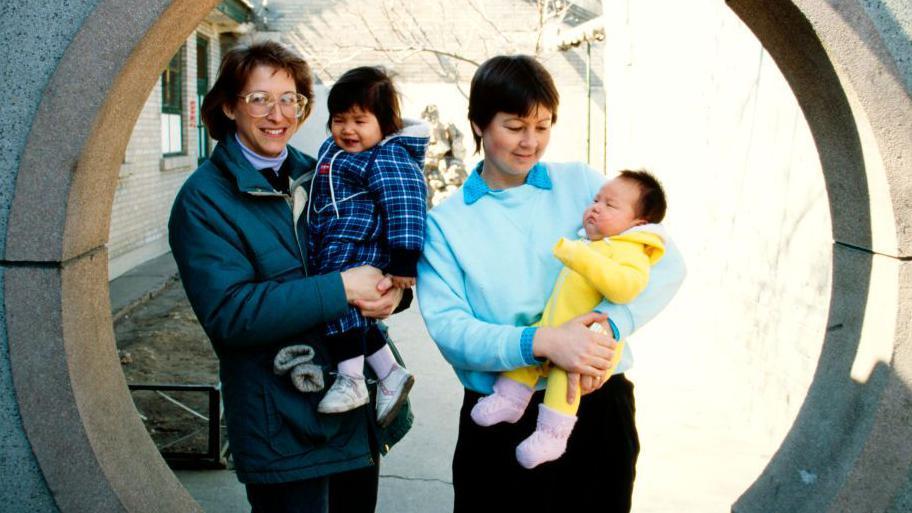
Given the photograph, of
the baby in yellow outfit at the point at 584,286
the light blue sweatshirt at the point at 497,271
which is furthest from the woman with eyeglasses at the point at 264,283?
the baby in yellow outfit at the point at 584,286

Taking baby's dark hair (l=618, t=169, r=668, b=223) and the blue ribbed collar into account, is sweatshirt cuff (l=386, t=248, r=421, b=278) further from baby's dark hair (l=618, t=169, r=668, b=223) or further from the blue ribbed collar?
baby's dark hair (l=618, t=169, r=668, b=223)

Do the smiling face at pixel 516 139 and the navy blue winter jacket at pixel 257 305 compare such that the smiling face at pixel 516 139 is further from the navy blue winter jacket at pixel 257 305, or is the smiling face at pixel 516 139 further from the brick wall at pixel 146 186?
the brick wall at pixel 146 186

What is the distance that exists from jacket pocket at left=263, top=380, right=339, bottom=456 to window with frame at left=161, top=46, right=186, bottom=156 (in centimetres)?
1002

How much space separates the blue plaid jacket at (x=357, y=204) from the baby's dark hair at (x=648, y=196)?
59 centimetres

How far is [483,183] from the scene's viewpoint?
7.48 ft

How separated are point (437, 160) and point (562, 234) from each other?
564 inches

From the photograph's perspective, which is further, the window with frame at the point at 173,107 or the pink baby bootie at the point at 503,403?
the window with frame at the point at 173,107

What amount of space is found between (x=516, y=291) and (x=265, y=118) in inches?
32.9

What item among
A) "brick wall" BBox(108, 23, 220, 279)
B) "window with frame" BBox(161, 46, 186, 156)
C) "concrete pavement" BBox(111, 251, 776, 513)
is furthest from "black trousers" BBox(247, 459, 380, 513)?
"window with frame" BBox(161, 46, 186, 156)

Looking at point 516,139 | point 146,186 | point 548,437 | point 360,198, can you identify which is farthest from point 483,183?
point 146,186

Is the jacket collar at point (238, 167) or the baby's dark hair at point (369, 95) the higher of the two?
the baby's dark hair at point (369, 95)

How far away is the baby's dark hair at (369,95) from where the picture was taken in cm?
244

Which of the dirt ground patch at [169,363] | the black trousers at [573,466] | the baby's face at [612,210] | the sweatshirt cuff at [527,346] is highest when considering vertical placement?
the baby's face at [612,210]

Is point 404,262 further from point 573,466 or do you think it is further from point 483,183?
point 573,466
